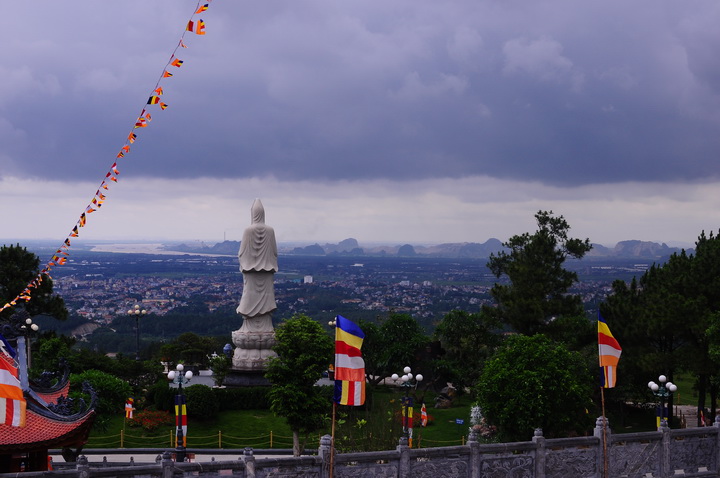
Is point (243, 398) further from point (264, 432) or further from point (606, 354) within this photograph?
point (606, 354)

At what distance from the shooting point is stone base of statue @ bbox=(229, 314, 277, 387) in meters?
35.2

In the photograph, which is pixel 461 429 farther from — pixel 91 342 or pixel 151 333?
pixel 151 333

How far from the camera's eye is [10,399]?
41.4 feet

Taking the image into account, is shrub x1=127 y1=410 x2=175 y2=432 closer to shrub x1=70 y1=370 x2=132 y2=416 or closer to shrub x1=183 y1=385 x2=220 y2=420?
shrub x1=183 y1=385 x2=220 y2=420

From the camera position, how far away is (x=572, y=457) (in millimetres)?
16531

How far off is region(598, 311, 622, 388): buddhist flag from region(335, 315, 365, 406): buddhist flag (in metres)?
6.25

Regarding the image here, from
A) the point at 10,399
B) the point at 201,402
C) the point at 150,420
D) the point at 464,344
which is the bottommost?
the point at 150,420

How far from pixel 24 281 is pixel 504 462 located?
3024 centimetres

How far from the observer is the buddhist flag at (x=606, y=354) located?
17859mm

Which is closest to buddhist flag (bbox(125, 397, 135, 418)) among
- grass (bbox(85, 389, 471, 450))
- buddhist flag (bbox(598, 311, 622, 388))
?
grass (bbox(85, 389, 471, 450))

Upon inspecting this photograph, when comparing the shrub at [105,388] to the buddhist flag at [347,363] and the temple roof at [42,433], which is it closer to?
the temple roof at [42,433]

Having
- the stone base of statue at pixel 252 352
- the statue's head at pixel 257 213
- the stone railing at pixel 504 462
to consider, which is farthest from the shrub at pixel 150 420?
the stone railing at pixel 504 462

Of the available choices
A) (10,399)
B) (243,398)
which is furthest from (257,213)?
(10,399)

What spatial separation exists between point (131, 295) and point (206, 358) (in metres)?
129
